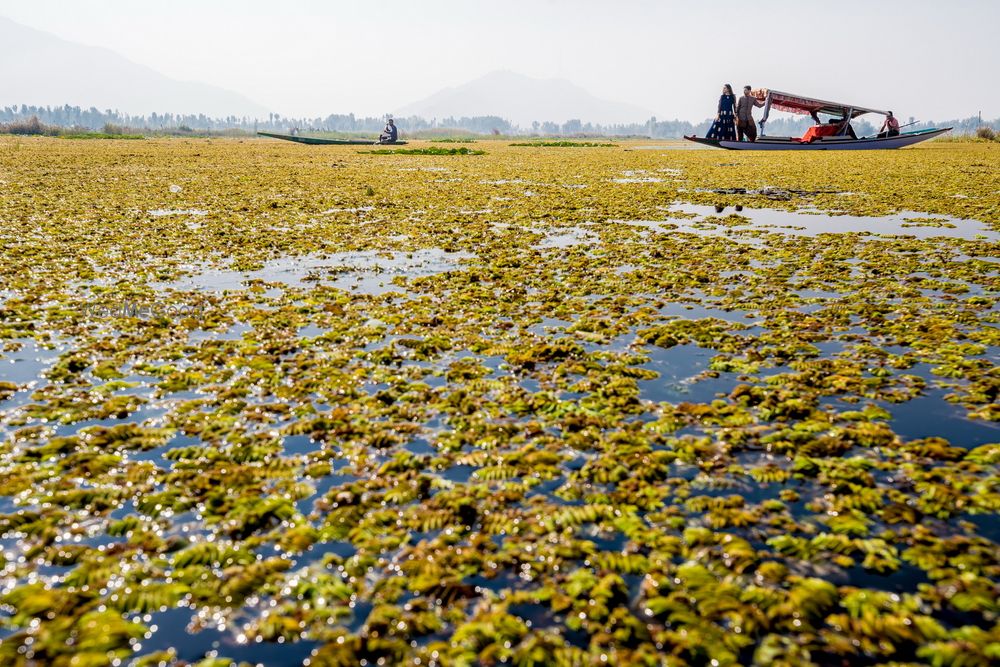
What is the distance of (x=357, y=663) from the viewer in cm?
451

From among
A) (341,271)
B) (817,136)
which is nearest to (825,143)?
(817,136)

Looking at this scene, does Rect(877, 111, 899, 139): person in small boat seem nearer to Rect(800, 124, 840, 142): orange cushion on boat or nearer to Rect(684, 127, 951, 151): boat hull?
Rect(684, 127, 951, 151): boat hull

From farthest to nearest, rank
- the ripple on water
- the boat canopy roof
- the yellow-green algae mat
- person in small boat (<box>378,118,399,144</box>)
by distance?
1. person in small boat (<box>378,118,399,144</box>)
2. the boat canopy roof
3. the ripple on water
4. the yellow-green algae mat

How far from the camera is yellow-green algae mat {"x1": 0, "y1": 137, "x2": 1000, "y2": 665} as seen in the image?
486 cm

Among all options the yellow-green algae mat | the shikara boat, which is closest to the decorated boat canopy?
the shikara boat

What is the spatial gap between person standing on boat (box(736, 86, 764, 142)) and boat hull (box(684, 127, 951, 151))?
0.97 meters

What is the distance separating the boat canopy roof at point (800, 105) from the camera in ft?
193

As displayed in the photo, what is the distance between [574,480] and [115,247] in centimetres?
1730

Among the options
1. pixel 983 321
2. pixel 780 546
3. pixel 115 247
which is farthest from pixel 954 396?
pixel 115 247

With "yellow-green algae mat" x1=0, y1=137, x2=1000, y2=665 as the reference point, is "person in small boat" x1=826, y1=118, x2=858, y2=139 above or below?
above

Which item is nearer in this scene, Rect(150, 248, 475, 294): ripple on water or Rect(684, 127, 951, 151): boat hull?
Rect(150, 248, 475, 294): ripple on water

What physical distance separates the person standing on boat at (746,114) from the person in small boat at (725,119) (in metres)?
0.58

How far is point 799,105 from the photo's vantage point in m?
60.1

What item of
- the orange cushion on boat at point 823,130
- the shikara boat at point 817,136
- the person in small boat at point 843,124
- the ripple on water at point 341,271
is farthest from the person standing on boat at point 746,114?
the ripple on water at point 341,271
